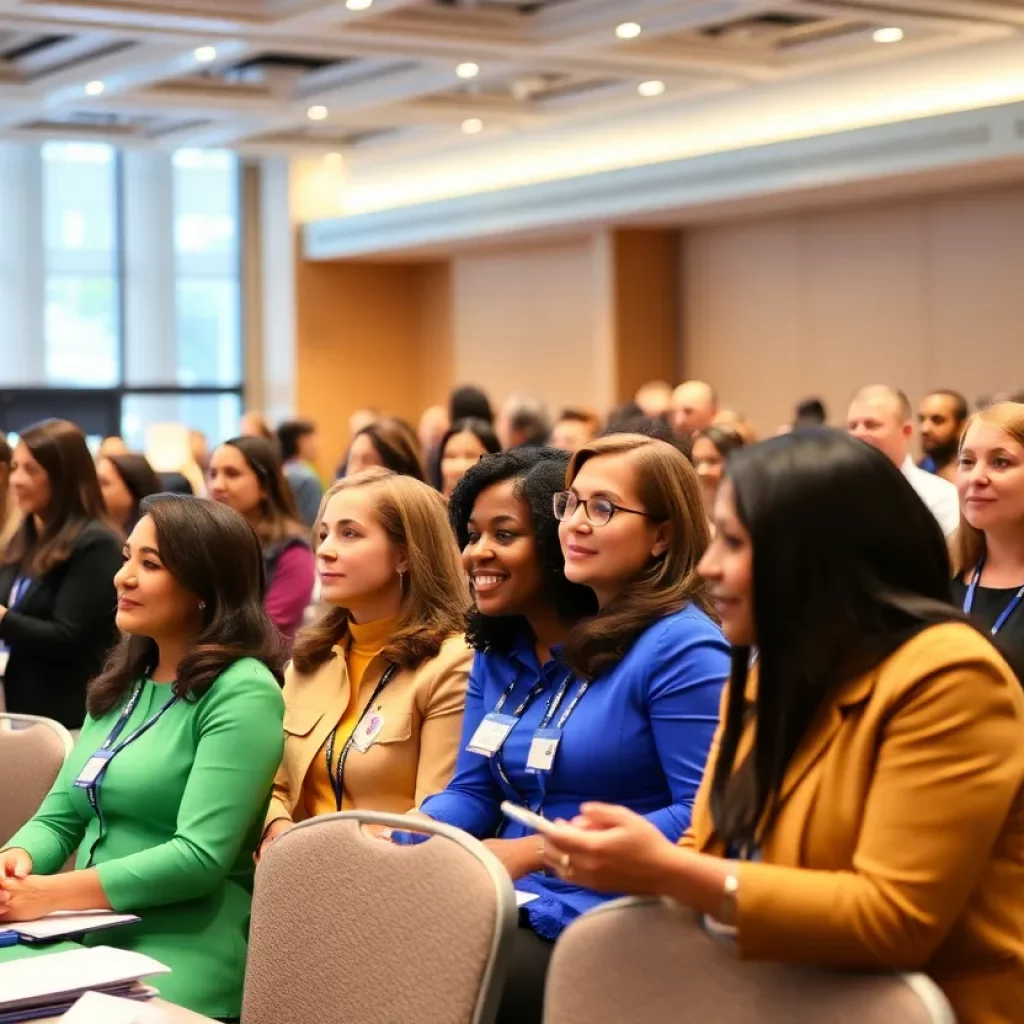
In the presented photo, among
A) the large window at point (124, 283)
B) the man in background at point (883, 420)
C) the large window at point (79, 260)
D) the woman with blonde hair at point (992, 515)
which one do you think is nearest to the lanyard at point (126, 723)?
the woman with blonde hair at point (992, 515)

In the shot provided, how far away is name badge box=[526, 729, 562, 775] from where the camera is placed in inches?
104

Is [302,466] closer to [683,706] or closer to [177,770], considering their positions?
[177,770]

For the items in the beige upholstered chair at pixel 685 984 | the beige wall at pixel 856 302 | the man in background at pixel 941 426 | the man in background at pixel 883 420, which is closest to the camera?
the beige upholstered chair at pixel 685 984

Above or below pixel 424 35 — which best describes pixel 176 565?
below

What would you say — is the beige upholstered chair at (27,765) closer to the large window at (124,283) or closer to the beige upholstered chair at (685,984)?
the beige upholstered chair at (685,984)

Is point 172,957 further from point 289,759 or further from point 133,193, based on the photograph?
point 133,193

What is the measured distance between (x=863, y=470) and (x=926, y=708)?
0.27m

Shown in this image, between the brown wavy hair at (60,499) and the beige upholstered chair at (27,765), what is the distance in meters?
1.44

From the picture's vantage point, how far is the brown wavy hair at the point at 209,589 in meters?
3.05

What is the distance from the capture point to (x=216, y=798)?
285 centimetres

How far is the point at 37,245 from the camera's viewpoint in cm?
1580

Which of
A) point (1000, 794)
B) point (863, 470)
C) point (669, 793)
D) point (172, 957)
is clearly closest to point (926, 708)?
point (1000, 794)

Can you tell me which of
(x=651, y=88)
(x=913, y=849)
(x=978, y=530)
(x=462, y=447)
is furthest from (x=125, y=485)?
(x=651, y=88)

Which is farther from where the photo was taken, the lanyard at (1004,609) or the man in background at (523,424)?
the man in background at (523,424)
